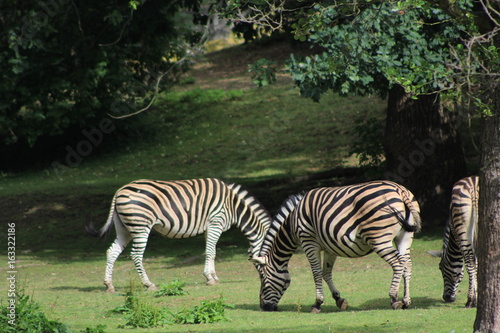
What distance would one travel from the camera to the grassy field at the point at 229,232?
9117mm

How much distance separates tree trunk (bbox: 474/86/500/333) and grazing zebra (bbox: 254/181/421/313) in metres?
2.16

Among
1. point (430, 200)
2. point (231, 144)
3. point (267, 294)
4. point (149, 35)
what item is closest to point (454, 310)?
point (267, 294)

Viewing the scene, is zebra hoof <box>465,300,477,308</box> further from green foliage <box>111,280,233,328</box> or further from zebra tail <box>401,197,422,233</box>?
green foliage <box>111,280,233,328</box>

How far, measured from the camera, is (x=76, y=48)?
1867cm

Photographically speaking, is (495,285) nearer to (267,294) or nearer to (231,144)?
(267,294)

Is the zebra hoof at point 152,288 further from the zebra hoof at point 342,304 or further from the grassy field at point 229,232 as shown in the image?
the zebra hoof at point 342,304

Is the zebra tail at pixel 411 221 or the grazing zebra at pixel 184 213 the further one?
the grazing zebra at pixel 184 213

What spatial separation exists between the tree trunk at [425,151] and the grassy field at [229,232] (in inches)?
44.5

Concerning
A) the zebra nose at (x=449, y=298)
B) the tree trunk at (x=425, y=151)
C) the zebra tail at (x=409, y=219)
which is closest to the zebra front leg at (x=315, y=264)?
the zebra tail at (x=409, y=219)

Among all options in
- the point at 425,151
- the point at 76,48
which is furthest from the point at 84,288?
the point at 425,151

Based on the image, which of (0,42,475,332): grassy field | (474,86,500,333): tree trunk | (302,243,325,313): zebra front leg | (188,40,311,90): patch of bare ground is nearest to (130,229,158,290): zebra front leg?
(0,42,475,332): grassy field

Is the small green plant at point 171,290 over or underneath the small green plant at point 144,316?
underneath

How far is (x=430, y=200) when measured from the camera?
55.7 ft

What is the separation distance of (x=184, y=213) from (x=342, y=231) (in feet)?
14.7
